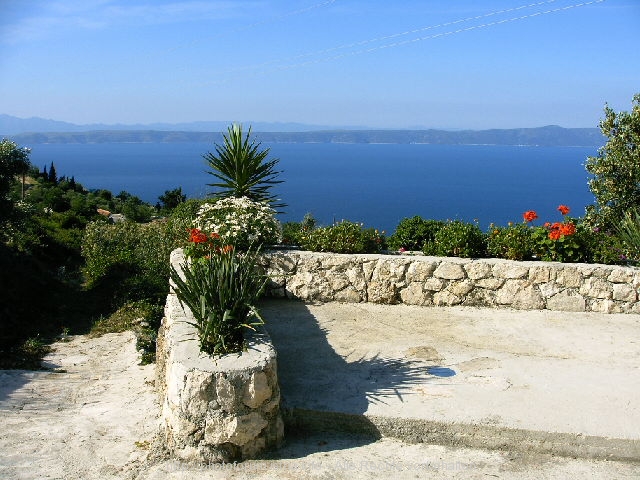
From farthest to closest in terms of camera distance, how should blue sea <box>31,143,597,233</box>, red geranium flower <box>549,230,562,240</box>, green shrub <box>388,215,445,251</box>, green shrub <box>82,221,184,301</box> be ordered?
blue sea <box>31,143,597,233</box>, green shrub <box>82,221,184,301</box>, green shrub <box>388,215,445,251</box>, red geranium flower <box>549,230,562,240</box>

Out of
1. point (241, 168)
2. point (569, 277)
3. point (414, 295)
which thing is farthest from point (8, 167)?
point (569, 277)

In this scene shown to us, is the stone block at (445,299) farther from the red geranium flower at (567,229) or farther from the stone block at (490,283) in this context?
the red geranium flower at (567,229)

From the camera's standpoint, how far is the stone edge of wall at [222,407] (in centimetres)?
507

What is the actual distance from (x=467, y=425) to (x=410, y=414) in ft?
1.58

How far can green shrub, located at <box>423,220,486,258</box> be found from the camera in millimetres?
9164

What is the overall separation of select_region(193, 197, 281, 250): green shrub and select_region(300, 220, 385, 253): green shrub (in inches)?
21.3

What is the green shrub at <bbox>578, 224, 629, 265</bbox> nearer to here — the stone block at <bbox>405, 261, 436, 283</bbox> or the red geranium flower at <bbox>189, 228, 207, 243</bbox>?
the stone block at <bbox>405, 261, 436, 283</bbox>

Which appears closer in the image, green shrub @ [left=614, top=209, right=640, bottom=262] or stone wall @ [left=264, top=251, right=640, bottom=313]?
stone wall @ [left=264, top=251, right=640, bottom=313]

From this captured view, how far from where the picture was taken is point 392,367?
21.7 feet

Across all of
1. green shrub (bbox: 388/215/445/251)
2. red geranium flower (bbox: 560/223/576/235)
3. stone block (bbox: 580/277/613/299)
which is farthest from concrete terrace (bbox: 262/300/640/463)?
green shrub (bbox: 388/215/445/251)

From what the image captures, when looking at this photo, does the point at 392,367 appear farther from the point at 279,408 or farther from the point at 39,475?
the point at 39,475

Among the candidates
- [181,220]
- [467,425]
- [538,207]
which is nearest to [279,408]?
[467,425]

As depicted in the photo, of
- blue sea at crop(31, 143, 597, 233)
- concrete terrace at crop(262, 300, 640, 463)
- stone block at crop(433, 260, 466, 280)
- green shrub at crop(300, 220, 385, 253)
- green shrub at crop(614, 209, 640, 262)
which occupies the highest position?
green shrub at crop(614, 209, 640, 262)

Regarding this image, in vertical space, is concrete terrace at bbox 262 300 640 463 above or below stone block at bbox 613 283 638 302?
below
